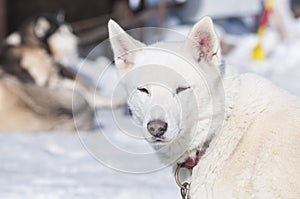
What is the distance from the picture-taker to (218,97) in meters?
3.03

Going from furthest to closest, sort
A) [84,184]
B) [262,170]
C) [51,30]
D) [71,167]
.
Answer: [51,30] → [71,167] → [84,184] → [262,170]

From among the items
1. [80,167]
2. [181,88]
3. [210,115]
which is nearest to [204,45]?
[181,88]

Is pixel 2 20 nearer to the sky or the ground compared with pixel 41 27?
nearer to the sky

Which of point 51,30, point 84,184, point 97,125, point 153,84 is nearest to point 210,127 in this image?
point 153,84

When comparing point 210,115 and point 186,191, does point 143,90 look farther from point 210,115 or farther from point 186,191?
point 186,191

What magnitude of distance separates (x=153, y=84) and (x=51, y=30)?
264 inches

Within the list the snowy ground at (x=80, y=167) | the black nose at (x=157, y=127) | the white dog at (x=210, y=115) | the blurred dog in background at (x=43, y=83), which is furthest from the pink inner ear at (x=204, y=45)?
the blurred dog in background at (x=43, y=83)

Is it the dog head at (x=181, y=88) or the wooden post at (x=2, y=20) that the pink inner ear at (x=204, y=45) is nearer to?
the dog head at (x=181, y=88)

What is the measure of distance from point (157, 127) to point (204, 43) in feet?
1.73

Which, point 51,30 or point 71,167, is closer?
point 71,167

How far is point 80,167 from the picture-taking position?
5.66 m

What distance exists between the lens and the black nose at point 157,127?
2867 mm

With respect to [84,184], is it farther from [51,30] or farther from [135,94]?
[51,30]

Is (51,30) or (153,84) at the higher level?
(51,30)
